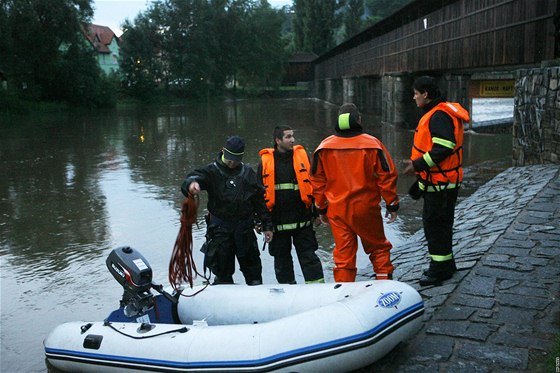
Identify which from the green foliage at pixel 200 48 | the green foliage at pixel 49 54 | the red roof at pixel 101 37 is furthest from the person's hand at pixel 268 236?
the red roof at pixel 101 37

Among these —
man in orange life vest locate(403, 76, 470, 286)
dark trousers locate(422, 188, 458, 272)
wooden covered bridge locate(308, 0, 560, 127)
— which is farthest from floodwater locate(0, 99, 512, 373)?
man in orange life vest locate(403, 76, 470, 286)

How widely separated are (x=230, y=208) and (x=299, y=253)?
93 centimetres

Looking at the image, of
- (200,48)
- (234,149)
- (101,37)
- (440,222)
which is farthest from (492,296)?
(101,37)

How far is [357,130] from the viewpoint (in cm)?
521

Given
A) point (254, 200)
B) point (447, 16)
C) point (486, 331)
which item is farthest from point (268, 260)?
point (447, 16)

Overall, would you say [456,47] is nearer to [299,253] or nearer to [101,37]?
[299,253]

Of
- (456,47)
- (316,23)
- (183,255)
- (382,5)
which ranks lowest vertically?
(183,255)

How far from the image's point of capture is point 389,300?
4.19m

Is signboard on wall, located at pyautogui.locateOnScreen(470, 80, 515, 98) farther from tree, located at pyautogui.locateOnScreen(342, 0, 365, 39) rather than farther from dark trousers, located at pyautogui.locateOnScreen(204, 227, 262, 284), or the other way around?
tree, located at pyautogui.locateOnScreen(342, 0, 365, 39)

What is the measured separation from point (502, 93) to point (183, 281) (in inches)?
749

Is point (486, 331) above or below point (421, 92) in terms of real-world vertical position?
below

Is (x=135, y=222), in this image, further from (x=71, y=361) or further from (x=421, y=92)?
(x=421, y=92)

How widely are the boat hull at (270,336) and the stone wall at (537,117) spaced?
26.5 ft

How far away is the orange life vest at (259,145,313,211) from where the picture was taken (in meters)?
5.82
